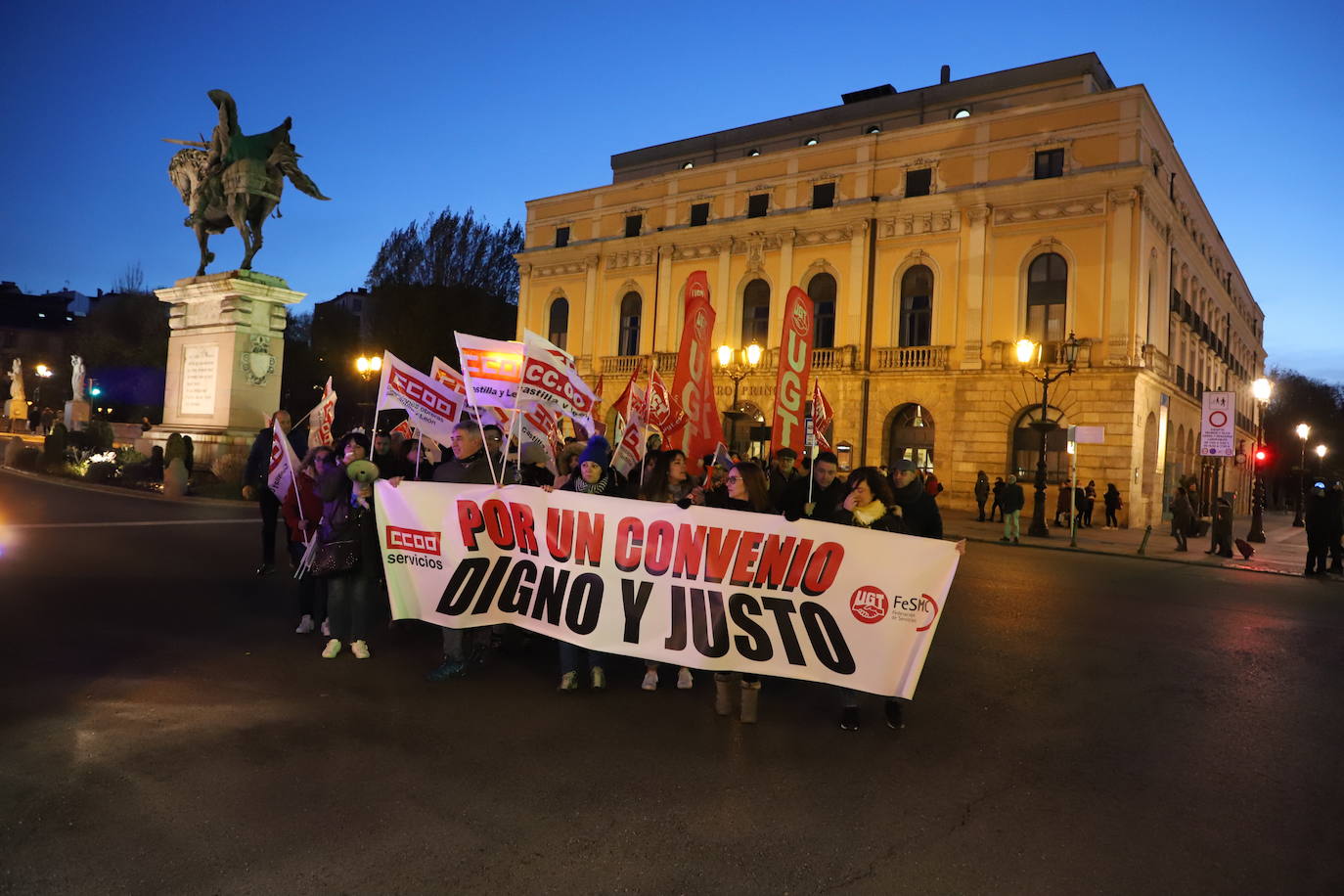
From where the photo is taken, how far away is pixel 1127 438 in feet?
90.7

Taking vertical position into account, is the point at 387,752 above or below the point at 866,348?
below

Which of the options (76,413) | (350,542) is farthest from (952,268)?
(76,413)

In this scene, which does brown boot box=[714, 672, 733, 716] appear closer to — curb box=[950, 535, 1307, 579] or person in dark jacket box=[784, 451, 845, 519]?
person in dark jacket box=[784, 451, 845, 519]

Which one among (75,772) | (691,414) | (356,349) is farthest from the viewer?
(356,349)

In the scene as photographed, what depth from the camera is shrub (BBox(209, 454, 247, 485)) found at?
1839 centimetres

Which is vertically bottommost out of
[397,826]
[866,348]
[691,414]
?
[397,826]

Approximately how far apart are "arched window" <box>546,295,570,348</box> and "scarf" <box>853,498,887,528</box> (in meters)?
37.8

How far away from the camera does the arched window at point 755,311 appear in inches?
1435

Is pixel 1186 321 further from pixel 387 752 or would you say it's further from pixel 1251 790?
pixel 387 752

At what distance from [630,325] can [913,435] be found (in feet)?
48.6

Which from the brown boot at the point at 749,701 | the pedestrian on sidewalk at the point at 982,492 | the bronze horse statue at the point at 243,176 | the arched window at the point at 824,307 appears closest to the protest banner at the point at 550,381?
the brown boot at the point at 749,701

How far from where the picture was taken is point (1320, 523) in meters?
16.0

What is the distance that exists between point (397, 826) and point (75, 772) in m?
1.76

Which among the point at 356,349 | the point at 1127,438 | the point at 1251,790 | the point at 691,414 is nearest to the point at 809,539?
the point at 1251,790
